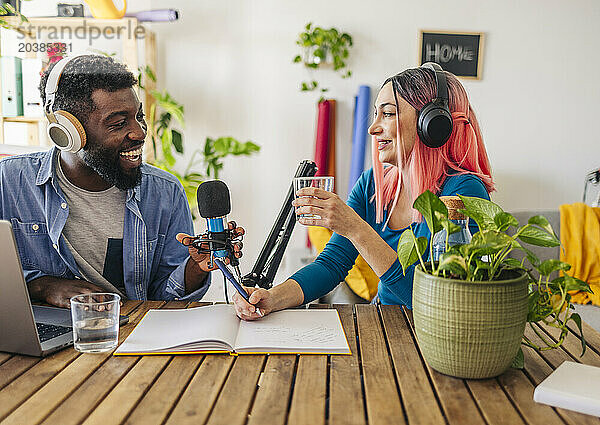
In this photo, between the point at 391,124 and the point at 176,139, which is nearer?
the point at 391,124

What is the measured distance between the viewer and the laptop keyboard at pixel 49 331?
122 cm

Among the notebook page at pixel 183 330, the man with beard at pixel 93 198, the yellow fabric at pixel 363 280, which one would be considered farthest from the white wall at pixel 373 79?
the notebook page at pixel 183 330

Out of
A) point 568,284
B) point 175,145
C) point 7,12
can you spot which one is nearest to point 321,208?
point 568,284

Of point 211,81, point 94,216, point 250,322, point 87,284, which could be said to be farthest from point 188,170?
point 250,322

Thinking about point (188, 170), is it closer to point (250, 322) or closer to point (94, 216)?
point (94, 216)

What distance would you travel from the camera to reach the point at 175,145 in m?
3.32

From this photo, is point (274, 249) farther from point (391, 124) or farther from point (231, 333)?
point (391, 124)

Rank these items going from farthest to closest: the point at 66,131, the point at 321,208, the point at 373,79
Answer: the point at 373,79 → the point at 66,131 → the point at 321,208

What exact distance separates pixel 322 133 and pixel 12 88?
5.63 feet

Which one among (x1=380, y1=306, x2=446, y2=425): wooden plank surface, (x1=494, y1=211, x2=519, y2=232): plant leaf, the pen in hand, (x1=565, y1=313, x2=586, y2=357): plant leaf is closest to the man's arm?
the pen in hand

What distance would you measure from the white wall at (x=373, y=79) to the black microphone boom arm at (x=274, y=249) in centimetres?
234

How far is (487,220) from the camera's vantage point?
1058 millimetres

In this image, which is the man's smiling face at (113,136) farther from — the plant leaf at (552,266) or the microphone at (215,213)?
the plant leaf at (552,266)

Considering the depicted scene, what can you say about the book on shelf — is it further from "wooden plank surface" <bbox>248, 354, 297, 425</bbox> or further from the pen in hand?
the pen in hand
